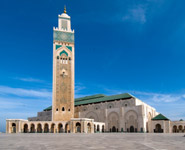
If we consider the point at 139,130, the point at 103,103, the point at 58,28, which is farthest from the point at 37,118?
the point at 139,130

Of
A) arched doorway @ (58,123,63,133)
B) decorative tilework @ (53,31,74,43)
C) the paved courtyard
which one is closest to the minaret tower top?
decorative tilework @ (53,31,74,43)

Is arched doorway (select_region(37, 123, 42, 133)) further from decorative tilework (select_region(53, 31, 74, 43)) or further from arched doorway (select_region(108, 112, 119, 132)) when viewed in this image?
decorative tilework (select_region(53, 31, 74, 43))

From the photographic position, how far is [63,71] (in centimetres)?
5625

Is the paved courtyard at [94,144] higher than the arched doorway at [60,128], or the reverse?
the paved courtyard at [94,144]

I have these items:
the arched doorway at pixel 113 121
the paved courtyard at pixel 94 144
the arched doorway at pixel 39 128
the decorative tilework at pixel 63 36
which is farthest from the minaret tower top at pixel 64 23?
the paved courtyard at pixel 94 144

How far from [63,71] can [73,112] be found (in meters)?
10.8

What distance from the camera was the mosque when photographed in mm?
47938

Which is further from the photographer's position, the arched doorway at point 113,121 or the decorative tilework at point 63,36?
the decorative tilework at point 63,36

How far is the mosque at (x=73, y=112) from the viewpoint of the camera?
157ft

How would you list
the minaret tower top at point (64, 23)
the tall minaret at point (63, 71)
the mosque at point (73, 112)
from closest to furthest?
the mosque at point (73, 112) < the tall minaret at point (63, 71) < the minaret tower top at point (64, 23)

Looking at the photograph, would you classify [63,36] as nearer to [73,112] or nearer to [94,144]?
[73,112]

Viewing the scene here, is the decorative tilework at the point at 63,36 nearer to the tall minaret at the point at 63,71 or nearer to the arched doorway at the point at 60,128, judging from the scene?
the tall minaret at the point at 63,71

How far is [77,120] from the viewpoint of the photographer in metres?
47.7

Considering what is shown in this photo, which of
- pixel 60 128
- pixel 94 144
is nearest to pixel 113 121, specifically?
pixel 60 128
